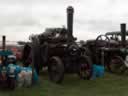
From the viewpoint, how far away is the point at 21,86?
24.7ft

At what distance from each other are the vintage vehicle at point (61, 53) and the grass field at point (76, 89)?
37 cm

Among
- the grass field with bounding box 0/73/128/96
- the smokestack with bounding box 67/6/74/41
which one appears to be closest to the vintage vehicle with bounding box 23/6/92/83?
the smokestack with bounding box 67/6/74/41

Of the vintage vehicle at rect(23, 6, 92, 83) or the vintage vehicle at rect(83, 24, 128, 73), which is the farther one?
the vintage vehicle at rect(83, 24, 128, 73)

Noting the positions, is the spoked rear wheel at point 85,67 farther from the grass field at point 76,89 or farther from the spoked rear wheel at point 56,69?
the spoked rear wheel at point 56,69

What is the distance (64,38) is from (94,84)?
1921 millimetres

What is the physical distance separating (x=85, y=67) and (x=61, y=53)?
0.96m

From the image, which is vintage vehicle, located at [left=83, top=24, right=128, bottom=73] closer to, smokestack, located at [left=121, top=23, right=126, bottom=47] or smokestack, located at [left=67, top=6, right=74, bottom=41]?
smokestack, located at [left=121, top=23, right=126, bottom=47]

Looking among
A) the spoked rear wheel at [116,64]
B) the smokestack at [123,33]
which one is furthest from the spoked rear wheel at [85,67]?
the smokestack at [123,33]

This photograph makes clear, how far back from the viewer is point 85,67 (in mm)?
9164

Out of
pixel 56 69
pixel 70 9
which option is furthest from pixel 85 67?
pixel 70 9

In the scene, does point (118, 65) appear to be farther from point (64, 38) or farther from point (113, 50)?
point (64, 38)

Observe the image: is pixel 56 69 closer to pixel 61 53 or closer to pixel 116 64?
pixel 61 53

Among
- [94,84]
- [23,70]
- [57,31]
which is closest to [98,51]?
[57,31]

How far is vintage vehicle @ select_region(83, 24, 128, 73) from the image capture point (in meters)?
11.4
